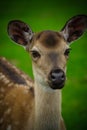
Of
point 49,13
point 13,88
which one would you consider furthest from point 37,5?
point 13,88

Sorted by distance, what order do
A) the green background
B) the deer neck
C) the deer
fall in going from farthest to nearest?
the green background
the deer neck
the deer

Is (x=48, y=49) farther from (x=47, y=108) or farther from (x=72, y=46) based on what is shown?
(x=72, y=46)

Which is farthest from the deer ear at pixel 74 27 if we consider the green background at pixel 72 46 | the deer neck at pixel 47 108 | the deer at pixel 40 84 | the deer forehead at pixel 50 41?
the green background at pixel 72 46

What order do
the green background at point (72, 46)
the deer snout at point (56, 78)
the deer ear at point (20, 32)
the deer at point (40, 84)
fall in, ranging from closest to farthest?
the deer snout at point (56, 78) < the deer at point (40, 84) < the deer ear at point (20, 32) < the green background at point (72, 46)

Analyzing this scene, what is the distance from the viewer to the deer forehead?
540 centimetres

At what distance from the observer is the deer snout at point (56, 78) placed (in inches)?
202

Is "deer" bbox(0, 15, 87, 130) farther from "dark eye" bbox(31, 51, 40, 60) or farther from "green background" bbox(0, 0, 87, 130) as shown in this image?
"green background" bbox(0, 0, 87, 130)

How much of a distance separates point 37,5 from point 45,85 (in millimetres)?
7297

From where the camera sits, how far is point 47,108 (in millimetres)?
5496

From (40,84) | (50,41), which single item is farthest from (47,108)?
(50,41)

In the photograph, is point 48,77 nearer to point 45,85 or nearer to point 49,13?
point 45,85

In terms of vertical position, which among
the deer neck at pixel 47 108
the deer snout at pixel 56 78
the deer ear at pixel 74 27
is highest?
the deer ear at pixel 74 27

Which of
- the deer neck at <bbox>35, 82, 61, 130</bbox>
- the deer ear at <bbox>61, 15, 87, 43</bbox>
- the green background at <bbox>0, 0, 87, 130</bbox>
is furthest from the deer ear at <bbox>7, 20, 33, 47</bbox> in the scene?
the green background at <bbox>0, 0, 87, 130</bbox>

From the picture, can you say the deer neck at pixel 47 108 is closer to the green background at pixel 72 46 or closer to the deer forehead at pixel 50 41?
the deer forehead at pixel 50 41
